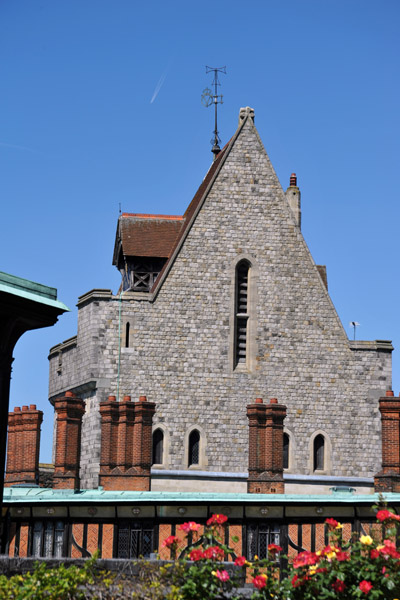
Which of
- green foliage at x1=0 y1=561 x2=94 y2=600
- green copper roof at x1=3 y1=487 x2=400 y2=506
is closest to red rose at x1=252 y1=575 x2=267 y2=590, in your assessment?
green foliage at x1=0 y1=561 x2=94 y2=600

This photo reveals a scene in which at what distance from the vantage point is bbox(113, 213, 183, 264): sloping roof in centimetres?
4997

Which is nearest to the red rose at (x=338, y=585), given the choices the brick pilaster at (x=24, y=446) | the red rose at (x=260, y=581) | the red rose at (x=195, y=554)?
the red rose at (x=260, y=581)

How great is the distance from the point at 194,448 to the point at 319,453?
170 inches

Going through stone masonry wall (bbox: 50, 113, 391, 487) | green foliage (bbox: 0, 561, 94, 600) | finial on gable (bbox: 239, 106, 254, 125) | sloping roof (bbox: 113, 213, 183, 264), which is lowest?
green foliage (bbox: 0, 561, 94, 600)

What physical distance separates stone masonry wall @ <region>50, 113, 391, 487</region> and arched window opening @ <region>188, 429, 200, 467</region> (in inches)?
11.0

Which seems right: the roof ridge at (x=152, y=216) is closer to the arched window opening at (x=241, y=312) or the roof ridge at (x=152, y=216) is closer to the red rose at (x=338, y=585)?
the arched window opening at (x=241, y=312)

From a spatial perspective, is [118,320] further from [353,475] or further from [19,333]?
[19,333]

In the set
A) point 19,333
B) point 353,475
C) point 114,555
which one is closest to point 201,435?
point 353,475

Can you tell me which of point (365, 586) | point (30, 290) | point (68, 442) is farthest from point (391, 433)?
point (30, 290)

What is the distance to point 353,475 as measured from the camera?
44438 mm

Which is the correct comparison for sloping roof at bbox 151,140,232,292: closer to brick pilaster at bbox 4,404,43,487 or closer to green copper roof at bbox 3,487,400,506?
brick pilaster at bbox 4,404,43,487

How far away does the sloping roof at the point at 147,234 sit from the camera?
50.0 meters

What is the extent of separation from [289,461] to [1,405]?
97.9 ft

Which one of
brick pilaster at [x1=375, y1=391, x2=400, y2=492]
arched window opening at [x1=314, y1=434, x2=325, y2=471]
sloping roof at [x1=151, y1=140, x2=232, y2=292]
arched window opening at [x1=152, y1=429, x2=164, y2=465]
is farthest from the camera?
sloping roof at [x1=151, y1=140, x2=232, y2=292]
